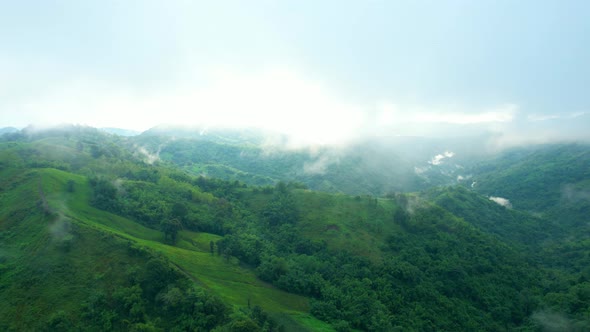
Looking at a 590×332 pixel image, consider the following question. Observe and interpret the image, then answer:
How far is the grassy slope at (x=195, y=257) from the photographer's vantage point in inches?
2418

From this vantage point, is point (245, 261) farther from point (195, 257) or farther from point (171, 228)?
point (171, 228)

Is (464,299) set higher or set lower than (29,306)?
lower

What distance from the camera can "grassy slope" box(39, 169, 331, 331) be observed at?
61.4 meters

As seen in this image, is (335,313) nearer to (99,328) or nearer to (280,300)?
(280,300)

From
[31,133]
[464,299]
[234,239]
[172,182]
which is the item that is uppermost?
[31,133]

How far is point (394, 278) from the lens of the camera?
3196 inches

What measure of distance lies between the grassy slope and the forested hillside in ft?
1.57

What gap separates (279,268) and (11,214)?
61.8 metres

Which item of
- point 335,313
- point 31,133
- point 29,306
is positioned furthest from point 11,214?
point 31,133

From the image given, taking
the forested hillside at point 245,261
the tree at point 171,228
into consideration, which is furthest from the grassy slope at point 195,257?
the tree at point 171,228

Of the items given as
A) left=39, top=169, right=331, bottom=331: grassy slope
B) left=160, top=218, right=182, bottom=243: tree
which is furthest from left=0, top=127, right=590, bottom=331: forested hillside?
left=39, top=169, right=331, bottom=331: grassy slope

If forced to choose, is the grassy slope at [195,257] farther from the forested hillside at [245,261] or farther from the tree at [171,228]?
the tree at [171,228]

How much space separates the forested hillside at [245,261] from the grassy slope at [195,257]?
479mm

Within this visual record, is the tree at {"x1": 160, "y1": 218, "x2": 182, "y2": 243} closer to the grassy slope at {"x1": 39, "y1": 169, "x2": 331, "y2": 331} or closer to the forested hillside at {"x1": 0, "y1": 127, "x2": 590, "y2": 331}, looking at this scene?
the forested hillside at {"x1": 0, "y1": 127, "x2": 590, "y2": 331}
